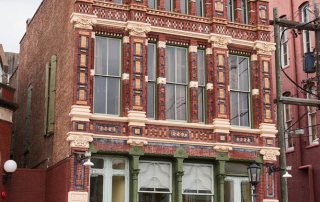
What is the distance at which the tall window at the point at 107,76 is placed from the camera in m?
21.8

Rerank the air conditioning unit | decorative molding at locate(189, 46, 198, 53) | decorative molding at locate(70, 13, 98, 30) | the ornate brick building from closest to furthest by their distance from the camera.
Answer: the air conditioning unit → the ornate brick building → decorative molding at locate(70, 13, 98, 30) → decorative molding at locate(189, 46, 198, 53)

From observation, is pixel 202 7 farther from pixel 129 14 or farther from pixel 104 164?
pixel 104 164

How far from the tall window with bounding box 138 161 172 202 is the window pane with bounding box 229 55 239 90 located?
430cm

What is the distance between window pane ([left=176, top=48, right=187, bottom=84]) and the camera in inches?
911

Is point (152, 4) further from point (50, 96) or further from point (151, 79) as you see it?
point (50, 96)

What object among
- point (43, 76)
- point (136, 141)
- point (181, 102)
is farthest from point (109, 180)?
point (43, 76)

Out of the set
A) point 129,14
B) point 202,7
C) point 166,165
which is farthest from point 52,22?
point 166,165

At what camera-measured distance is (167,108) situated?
2259cm

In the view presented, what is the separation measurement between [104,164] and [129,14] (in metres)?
5.67

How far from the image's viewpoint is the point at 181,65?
23.2m

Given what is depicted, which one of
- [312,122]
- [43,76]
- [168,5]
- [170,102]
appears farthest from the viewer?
[312,122]

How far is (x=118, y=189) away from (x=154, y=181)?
1.38 metres

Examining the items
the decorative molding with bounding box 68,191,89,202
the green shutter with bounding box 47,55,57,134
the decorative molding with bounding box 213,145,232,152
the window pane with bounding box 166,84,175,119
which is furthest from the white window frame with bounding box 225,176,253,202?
the green shutter with bounding box 47,55,57,134

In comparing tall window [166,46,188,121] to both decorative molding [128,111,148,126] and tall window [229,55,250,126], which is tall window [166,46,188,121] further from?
tall window [229,55,250,126]
